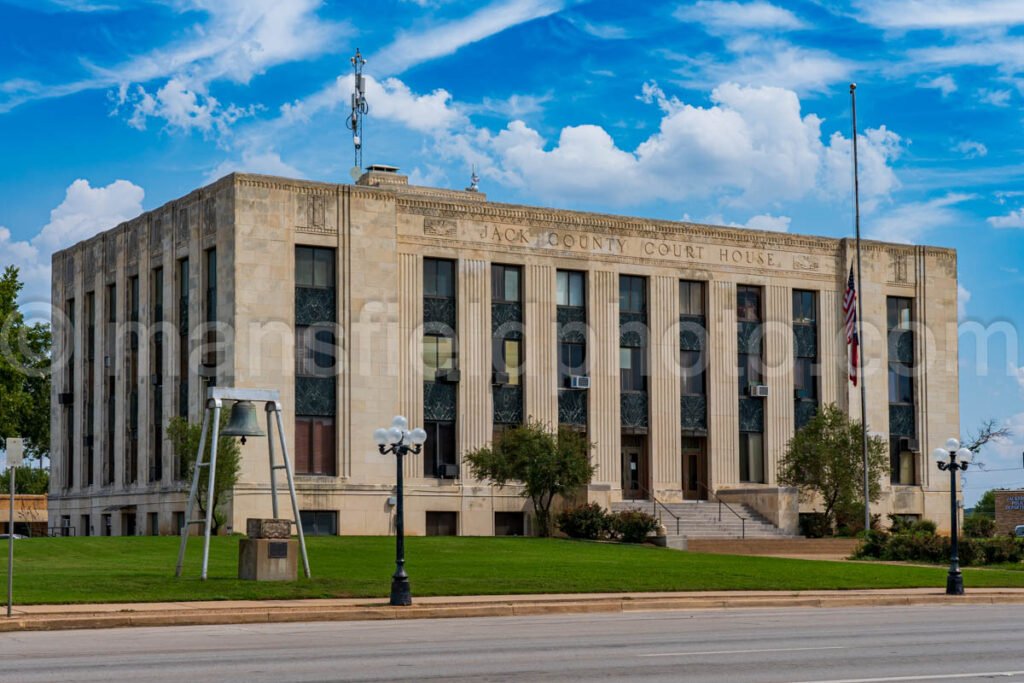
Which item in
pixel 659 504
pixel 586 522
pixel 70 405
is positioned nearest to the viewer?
pixel 586 522

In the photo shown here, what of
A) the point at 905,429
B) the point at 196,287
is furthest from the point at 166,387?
the point at 905,429

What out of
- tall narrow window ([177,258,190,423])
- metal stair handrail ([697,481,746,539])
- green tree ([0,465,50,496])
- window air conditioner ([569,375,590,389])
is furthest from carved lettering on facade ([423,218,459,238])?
green tree ([0,465,50,496])

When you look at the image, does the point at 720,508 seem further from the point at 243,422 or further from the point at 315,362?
the point at 243,422

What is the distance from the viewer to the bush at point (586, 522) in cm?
5319

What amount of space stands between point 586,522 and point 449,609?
82.1 feet

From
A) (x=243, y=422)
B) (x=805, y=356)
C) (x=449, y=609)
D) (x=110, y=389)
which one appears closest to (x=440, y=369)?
(x=110, y=389)

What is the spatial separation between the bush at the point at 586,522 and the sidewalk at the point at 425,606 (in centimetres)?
1789

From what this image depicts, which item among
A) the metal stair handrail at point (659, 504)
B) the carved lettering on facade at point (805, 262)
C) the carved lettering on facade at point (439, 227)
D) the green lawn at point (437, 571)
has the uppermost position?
the carved lettering on facade at point (439, 227)

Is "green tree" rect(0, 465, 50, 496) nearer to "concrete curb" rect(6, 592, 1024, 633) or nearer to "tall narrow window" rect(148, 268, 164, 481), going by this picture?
"tall narrow window" rect(148, 268, 164, 481)

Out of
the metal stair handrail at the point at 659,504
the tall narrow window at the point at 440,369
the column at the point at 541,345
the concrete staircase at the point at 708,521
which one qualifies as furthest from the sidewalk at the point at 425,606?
the column at the point at 541,345

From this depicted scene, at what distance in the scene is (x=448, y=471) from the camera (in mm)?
57375

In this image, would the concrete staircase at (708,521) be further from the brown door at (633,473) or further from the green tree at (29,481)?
the green tree at (29,481)

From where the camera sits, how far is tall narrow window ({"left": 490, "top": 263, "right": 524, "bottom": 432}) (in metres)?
59.1

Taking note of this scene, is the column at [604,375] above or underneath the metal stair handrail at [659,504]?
above
